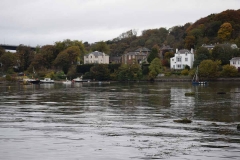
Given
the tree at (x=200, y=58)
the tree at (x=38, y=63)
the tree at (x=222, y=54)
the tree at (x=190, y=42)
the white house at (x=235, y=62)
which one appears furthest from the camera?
the tree at (x=38, y=63)

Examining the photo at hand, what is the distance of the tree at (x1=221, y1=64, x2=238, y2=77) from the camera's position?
12488cm

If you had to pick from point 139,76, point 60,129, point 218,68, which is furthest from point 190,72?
point 60,129

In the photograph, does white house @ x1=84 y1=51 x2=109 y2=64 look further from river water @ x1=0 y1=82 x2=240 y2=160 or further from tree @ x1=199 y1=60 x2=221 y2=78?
river water @ x1=0 y1=82 x2=240 y2=160

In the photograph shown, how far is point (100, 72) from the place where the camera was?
469ft

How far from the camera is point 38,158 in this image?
22156mm

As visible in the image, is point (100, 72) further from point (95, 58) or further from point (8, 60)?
point (8, 60)

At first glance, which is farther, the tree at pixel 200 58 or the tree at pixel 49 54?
the tree at pixel 49 54

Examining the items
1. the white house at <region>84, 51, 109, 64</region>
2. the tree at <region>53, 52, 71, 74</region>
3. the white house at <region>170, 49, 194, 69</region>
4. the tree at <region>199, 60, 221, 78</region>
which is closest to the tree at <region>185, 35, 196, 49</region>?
the white house at <region>170, 49, 194, 69</region>

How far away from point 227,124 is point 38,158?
17.1m

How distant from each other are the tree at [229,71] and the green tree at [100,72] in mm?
39962

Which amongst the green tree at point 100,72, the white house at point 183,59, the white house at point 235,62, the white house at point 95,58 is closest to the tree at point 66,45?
the white house at point 95,58

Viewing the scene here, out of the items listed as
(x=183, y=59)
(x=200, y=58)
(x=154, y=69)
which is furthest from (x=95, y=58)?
(x=200, y=58)

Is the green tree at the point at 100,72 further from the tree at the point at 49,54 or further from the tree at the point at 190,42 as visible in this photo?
the tree at the point at 190,42

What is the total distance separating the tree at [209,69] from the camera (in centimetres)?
12412
